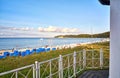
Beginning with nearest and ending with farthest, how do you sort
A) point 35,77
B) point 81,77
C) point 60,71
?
point 35,77, point 60,71, point 81,77

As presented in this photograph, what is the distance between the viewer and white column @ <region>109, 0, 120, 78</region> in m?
3.17

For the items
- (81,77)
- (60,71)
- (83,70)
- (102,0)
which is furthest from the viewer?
(83,70)

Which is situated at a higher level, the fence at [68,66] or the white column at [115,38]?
the white column at [115,38]

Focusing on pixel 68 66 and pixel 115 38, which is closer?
pixel 115 38

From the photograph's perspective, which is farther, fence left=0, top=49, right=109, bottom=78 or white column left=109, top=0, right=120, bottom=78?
fence left=0, top=49, right=109, bottom=78

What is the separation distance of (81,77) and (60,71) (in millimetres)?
1582

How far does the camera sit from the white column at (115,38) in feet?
10.4

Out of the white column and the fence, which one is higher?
the white column

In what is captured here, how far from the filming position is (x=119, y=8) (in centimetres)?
315

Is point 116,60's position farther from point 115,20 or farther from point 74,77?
point 74,77

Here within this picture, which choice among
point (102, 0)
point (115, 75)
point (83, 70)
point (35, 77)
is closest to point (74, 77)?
point (83, 70)

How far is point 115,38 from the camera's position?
10.5 ft

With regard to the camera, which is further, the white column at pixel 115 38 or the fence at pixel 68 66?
the fence at pixel 68 66

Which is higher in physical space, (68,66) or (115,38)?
(115,38)
